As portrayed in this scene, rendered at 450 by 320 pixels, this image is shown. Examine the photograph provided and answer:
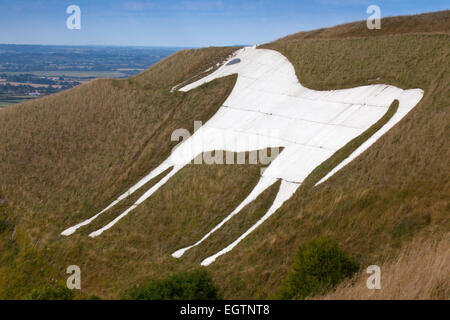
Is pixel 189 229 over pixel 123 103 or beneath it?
beneath

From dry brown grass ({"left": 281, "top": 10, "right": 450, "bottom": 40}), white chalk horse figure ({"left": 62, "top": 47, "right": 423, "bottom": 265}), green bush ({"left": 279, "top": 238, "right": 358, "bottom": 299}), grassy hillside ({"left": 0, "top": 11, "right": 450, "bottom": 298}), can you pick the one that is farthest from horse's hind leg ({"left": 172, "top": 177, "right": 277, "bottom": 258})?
dry brown grass ({"left": 281, "top": 10, "right": 450, "bottom": 40})

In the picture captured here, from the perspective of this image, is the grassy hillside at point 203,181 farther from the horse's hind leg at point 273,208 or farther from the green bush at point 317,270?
the green bush at point 317,270

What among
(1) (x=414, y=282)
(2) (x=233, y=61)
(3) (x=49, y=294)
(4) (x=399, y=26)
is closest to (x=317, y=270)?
(1) (x=414, y=282)

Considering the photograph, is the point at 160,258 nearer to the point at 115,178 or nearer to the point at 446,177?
the point at 115,178

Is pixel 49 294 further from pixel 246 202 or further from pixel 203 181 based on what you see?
pixel 203 181

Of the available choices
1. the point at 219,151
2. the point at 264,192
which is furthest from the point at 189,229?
the point at 219,151

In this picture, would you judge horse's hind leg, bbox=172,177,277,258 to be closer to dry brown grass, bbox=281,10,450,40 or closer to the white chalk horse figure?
the white chalk horse figure
